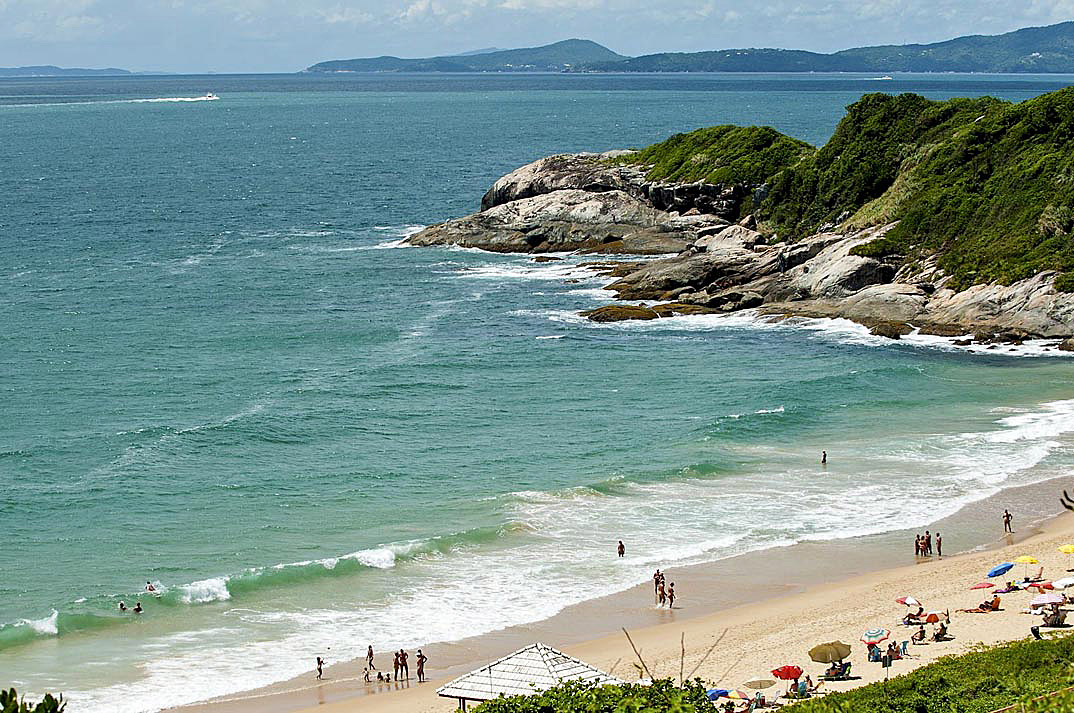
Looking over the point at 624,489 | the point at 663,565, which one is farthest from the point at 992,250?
the point at 663,565

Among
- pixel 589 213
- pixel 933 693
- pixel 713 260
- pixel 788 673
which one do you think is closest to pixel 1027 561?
pixel 788 673

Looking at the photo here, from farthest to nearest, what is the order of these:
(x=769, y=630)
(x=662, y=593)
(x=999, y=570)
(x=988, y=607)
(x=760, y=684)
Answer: (x=662, y=593) < (x=999, y=570) < (x=769, y=630) < (x=988, y=607) < (x=760, y=684)

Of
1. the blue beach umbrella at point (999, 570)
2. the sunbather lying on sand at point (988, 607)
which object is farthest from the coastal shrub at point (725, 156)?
the sunbather lying on sand at point (988, 607)

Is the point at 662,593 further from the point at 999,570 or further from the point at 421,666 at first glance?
the point at 999,570

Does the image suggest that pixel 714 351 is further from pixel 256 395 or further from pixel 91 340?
pixel 91 340

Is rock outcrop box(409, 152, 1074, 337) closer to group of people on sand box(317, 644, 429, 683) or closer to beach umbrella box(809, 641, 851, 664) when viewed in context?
beach umbrella box(809, 641, 851, 664)

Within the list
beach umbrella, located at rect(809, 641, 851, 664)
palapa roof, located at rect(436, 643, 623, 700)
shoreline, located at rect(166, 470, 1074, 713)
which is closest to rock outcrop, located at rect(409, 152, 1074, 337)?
shoreline, located at rect(166, 470, 1074, 713)

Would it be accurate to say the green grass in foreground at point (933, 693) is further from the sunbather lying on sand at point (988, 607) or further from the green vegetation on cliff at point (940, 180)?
the green vegetation on cliff at point (940, 180)
